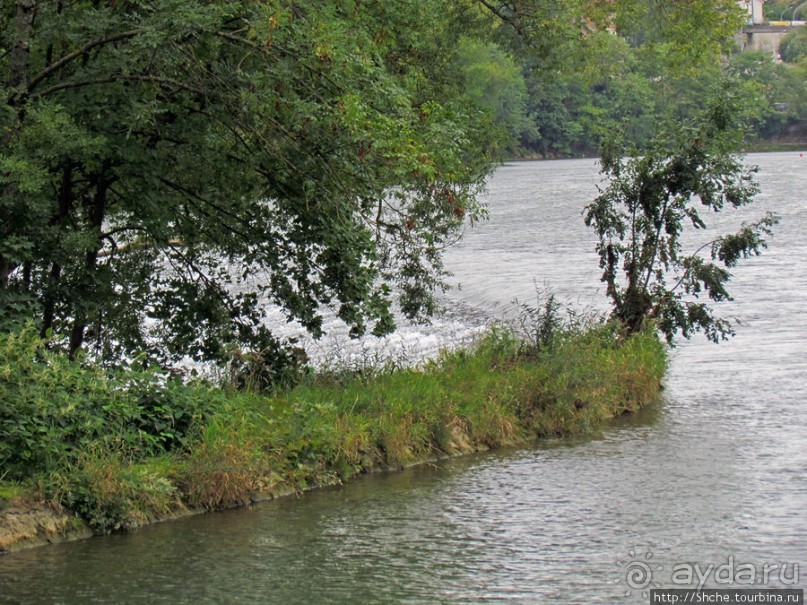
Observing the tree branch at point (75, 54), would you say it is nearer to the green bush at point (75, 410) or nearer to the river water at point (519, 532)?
the green bush at point (75, 410)

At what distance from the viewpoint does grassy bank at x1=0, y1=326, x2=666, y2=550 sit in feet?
34.8

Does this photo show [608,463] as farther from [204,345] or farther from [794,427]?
[204,345]

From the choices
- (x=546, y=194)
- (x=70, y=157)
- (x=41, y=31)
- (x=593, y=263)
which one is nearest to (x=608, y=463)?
(x=70, y=157)

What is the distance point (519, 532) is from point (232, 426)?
118 inches

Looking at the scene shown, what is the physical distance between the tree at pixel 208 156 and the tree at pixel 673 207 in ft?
14.2

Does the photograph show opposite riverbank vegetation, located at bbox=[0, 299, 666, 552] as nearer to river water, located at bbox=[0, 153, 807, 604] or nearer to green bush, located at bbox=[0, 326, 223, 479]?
green bush, located at bbox=[0, 326, 223, 479]

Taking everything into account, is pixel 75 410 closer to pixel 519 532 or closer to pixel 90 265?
pixel 90 265

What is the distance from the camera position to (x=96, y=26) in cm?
1218

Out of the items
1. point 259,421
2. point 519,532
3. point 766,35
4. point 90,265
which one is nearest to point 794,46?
point 766,35

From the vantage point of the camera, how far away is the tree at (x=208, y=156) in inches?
470

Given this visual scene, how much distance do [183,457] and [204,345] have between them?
3.36 metres

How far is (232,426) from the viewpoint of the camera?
1201cm

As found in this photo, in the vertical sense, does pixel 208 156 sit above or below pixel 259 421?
above

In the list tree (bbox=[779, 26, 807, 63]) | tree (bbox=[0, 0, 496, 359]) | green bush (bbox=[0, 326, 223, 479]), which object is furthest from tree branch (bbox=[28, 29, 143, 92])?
tree (bbox=[779, 26, 807, 63])
